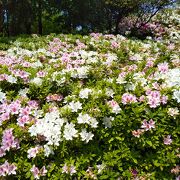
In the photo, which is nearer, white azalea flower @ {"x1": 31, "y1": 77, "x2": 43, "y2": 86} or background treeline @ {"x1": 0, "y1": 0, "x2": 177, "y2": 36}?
white azalea flower @ {"x1": 31, "y1": 77, "x2": 43, "y2": 86}

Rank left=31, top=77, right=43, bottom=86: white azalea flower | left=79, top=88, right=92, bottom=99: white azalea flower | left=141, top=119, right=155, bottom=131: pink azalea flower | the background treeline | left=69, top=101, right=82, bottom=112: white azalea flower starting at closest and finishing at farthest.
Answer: left=141, top=119, right=155, bottom=131: pink azalea flower
left=69, top=101, right=82, bottom=112: white azalea flower
left=79, top=88, right=92, bottom=99: white azalea flower
left=31, top=77, right=43, bottom=86: white azalea flower
the background treeline

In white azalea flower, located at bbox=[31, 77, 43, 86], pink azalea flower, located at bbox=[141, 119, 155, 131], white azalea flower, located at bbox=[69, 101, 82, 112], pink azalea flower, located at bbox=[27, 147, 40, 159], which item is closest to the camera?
pink azalea flower, located at bbox=[27, 147, 40, 159]

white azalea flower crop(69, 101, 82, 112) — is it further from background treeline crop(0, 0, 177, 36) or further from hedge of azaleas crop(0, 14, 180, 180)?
background treeline crop(0, 0, 177, 36)

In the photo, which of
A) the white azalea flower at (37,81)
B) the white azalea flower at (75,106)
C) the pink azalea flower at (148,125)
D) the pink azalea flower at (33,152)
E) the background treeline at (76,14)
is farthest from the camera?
the background treeline at (76,14)

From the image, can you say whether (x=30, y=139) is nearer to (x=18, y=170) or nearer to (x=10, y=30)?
(x=18, y=170)

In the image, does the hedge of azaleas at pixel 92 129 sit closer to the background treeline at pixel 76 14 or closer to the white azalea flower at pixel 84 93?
the white azalea flower at pixel 84 93

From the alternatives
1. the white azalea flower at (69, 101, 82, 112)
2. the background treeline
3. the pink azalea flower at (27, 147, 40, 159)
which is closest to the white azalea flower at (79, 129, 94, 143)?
the white azalea flower at (69, 101, 82, 112)

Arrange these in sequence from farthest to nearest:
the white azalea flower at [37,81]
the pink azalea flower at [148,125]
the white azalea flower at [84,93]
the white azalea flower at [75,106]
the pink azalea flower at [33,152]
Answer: the white azalea flower at [37,81]
the white azalea flower at [84,93]
the white azalea flower at [75,106]
the pink azalea flower at [148,125]
the pink azalea flower at [33,152]

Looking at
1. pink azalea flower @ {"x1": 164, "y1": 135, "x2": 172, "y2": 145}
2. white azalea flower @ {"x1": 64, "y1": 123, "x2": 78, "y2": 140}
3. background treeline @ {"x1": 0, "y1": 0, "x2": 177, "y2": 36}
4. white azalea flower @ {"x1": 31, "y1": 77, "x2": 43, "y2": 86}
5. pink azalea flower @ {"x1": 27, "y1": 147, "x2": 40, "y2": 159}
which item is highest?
white azalea flower @ {"x1": 31, "y1": 77, "x2": 43, "y2": 86}

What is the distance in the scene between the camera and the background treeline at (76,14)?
14.8 m

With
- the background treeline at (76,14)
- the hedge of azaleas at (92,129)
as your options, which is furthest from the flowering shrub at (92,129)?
the background treeline at (76,14)

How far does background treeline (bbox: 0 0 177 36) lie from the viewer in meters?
14.8

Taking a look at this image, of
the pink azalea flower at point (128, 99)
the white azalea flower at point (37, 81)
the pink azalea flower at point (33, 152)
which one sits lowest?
the pink azalea flower at point (33, 152)

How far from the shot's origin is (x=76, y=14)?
15680mm
